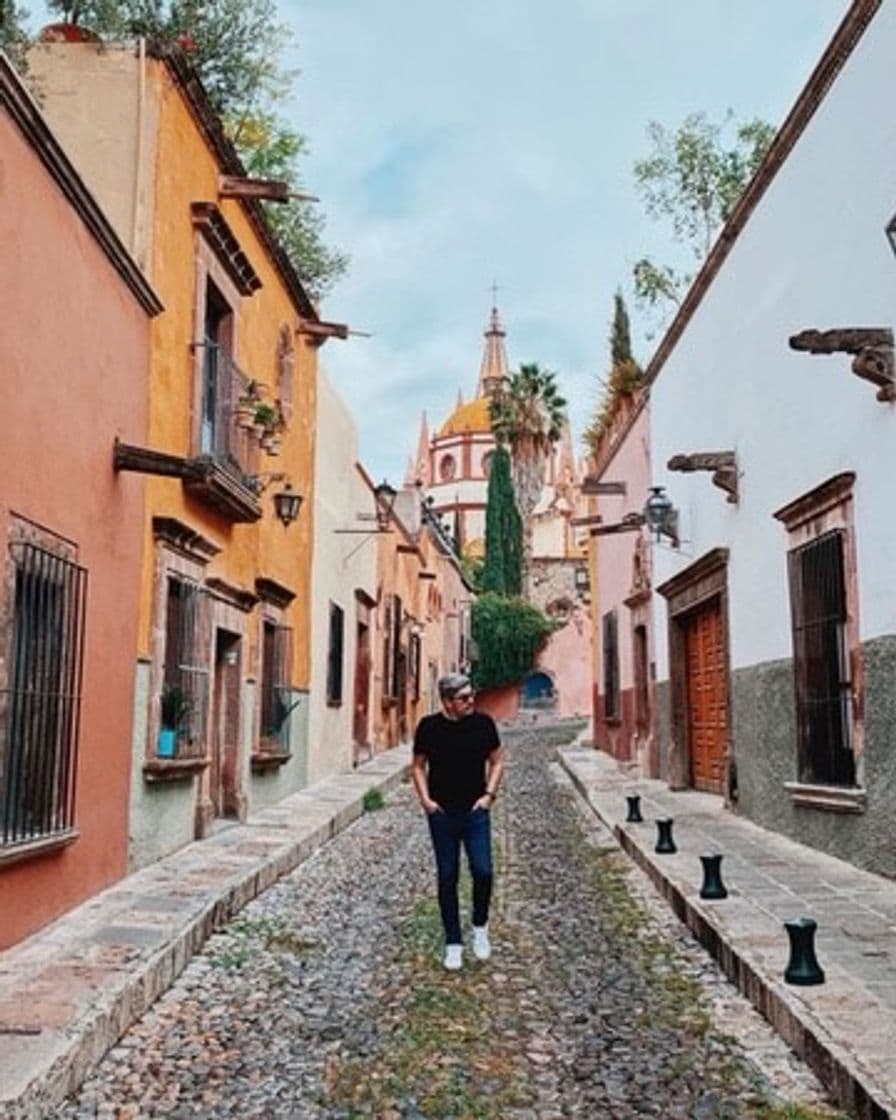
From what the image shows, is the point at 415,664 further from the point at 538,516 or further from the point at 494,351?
the point at 494,351

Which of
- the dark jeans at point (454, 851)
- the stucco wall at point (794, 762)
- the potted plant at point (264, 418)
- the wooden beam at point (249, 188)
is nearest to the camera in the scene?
the dark jeans at point (454, 851)

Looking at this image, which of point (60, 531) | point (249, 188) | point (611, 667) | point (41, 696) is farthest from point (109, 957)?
point (611, 667)

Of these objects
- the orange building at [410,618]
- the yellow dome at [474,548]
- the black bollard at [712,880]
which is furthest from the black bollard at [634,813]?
the yellow dome at [474,548]

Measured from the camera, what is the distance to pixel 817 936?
561 cm

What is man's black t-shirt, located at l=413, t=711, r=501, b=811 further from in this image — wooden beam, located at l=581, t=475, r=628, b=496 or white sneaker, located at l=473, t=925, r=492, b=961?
wooden beam, located at l=581, t=475, r=628, b=496

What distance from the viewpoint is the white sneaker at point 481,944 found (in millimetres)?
5867

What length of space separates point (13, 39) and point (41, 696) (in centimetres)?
546

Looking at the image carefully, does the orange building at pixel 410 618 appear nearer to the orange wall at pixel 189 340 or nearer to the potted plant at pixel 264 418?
the orange wall at pixel 189 340

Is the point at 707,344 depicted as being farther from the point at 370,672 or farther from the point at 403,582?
the point at 403,582

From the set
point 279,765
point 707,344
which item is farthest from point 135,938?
point 707,344

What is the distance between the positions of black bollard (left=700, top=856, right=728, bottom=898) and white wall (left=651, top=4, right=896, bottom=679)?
181 centimetres

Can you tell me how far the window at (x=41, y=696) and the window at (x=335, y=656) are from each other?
9.54 metres

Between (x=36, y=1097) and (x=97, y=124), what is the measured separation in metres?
6.92

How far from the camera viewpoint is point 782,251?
9.30 metres
